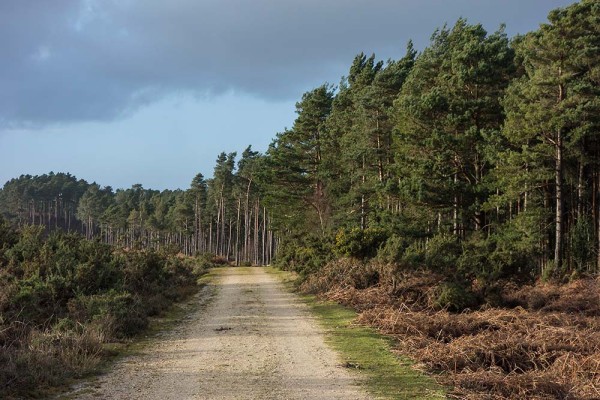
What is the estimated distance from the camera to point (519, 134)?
72.7 ft

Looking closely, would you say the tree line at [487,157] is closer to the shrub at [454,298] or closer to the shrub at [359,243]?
the shrub at [359,243]

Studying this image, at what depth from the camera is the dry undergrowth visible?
289 inches

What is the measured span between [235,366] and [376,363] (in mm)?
2561

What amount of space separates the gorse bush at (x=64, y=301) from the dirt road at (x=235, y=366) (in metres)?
0.88

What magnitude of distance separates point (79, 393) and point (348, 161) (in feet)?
110

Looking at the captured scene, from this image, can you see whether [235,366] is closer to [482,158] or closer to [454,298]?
[454,298]

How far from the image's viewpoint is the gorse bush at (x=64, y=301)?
7.91 metres

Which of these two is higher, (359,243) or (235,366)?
(359,243)

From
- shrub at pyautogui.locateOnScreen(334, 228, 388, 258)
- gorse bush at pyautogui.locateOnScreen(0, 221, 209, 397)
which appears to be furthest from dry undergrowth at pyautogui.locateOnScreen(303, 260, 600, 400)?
gorse bush at pyautogui.locateOnScreen(0, 221, 209, 397)

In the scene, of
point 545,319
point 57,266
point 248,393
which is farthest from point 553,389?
point 57,266

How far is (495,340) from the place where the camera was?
9.84 metres

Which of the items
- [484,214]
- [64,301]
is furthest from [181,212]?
[64,301]

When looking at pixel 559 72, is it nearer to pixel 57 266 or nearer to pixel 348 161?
pixel 348 161

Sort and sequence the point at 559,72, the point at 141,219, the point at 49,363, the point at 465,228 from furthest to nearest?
the point at 141,219
the point at 465,228
the point at 559,72
the point at 49,363
